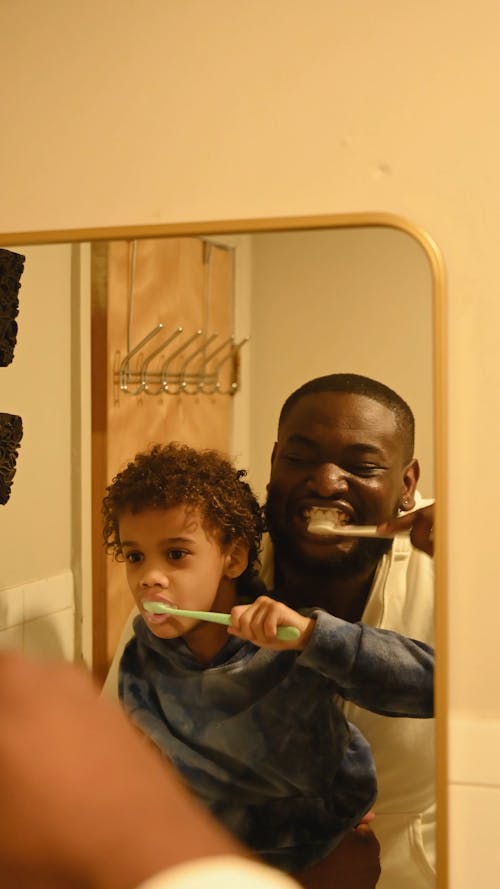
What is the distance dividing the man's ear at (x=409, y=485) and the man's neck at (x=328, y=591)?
76 millimetres

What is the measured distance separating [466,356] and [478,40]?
348 mm

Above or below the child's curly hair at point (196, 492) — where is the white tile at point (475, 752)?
below

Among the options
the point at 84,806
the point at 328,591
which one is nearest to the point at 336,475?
the point at 328,591

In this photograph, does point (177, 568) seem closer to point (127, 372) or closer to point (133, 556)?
point (133, 556)

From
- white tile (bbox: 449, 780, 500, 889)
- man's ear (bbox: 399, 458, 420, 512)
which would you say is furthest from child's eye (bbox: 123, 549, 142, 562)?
white tile (bbox: 449, 780, 500, 889)

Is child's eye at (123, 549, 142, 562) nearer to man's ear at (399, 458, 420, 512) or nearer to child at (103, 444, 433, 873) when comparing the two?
child at (103, 444, 433, 873)

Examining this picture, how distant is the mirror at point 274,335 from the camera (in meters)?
0.99

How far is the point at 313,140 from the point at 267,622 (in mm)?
553

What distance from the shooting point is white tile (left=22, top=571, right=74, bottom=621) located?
111cm

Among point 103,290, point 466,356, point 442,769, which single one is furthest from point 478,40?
point 442,769

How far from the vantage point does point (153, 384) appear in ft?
3.53

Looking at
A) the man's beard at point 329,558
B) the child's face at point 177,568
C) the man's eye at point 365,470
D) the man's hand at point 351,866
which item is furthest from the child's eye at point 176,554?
the man's hand at point 351,866

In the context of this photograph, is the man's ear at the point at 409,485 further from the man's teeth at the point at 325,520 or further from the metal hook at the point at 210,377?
the metal hook at the point at 210,377

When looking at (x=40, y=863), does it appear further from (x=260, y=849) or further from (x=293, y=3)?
(x=293, y=3)
